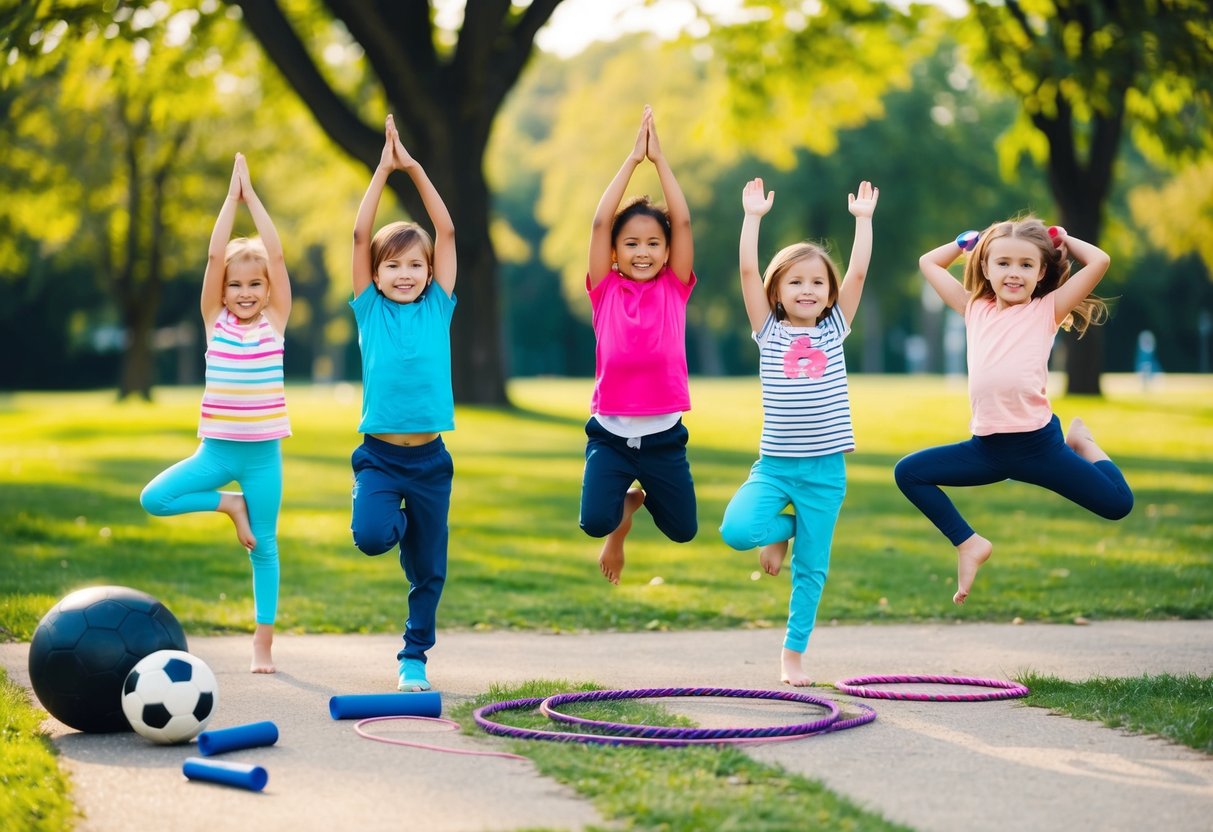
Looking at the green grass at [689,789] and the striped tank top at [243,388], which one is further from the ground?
the striped tank top at [243,388]

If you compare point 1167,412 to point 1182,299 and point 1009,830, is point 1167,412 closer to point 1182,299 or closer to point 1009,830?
point 1009,830

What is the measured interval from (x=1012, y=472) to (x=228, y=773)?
4.12m

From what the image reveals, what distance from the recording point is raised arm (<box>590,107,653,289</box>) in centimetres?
716

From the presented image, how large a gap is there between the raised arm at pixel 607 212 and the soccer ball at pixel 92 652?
8.87ft

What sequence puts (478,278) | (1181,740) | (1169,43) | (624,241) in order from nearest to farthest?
1. (1181,740)
2. (624,241)
3. (1169,43)
4. (478,278)

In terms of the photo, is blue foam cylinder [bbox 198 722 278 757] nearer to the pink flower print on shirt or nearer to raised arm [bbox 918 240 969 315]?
the pink flower print on shirt

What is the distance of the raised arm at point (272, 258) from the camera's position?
725 cm

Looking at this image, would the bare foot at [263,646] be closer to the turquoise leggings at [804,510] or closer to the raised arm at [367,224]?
the raised arm at [367,224]

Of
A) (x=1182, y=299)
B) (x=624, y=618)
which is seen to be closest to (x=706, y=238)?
(x=1182, y=299)

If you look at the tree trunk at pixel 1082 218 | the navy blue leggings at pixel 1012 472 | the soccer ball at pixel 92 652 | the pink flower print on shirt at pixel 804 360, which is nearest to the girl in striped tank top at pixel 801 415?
the pink flower print on shirt at pixel 804 360

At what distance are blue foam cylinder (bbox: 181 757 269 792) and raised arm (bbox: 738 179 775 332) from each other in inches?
126

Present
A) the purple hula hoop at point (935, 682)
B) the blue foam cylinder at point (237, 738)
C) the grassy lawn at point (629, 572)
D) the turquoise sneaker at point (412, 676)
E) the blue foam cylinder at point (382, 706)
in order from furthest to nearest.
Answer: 1. the turquoise sneaker at point (412, 676)
2. the purple hula hoop at point (935, 682)
3. the blue foam cylinder at point (382, 706)
4. the blue foam cylinder at point (237, 738)
5. the grassy lawn at point (629, 572)

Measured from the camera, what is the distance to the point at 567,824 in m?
4.69

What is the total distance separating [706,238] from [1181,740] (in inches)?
1987
